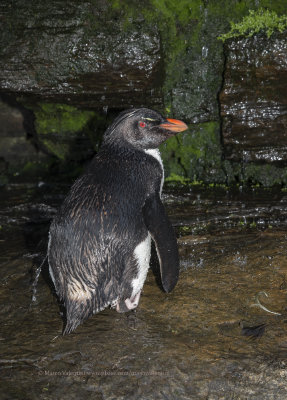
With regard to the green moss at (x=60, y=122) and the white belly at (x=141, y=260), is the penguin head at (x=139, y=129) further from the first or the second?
the green moss at (x=60, y=122)

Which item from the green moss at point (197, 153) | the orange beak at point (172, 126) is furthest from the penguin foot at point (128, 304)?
the green moss at point (197, 153)

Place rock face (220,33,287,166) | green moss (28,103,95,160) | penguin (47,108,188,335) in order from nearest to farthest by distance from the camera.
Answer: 1. penguin (47,108,188,335)
2. rock face (220,33,287,166)
3. green moss (28,103,95,160)

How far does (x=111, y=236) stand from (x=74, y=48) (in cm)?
284

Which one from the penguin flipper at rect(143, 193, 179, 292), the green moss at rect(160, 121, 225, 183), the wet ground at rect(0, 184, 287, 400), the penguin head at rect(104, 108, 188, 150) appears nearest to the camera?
the wet ground at rect(0, 184, 287, 400)

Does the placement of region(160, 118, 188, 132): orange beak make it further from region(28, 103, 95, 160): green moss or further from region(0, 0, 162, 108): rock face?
region(28, 103, 95, 160): green moss

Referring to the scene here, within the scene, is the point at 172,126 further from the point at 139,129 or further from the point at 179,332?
the point at 179,332

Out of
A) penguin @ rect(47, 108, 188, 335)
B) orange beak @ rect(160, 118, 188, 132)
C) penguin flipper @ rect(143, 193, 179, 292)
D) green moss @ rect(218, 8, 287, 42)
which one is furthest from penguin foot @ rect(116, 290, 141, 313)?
green moss @ rect(218, 8, 287, 42)

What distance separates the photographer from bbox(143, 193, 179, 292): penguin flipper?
8.77 feet

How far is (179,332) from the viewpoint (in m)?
2.55

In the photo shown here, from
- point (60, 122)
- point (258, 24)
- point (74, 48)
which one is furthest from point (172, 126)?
point (60, 122)

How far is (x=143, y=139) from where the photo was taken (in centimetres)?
298

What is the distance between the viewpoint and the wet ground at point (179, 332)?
216cm

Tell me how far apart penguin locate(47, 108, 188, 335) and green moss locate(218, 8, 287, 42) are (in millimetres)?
2388

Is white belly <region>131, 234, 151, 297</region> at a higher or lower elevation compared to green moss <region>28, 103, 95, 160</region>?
lower
